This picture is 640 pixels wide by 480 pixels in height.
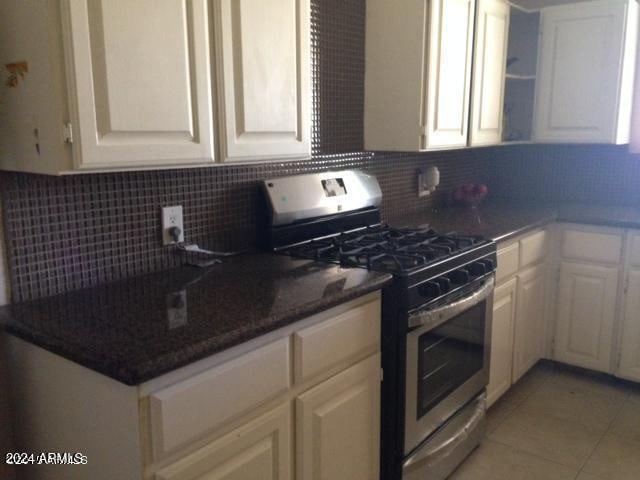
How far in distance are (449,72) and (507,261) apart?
904mm

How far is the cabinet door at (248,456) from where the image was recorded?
122 cm

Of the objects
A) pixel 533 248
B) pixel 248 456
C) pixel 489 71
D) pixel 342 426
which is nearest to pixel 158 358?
pixel 248 456

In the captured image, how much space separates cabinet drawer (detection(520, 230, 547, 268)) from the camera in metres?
2.72

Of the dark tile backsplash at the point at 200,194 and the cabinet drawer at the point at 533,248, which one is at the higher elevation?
the dark tile backsplash at the point at 200,194

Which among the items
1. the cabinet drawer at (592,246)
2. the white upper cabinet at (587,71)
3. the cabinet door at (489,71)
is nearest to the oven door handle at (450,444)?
the cabinet drawer at (592,246)

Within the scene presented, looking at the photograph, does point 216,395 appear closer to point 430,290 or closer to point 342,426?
point 342,426

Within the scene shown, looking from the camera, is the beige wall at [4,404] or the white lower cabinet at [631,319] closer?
the beige wall at [4,404]

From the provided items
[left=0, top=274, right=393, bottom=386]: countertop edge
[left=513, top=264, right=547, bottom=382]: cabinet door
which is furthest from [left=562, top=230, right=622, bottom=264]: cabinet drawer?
[left=0, top=274, right=393, bottom=386]: countertop edge

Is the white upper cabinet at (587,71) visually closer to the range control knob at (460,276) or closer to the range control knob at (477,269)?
the range control knob at (477,269)

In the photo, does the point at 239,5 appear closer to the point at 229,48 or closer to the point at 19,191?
the point at 229,48

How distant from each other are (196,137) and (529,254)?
6.29 ft

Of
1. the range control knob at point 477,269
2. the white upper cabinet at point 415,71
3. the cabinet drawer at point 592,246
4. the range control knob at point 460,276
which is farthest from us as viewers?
the cabinet drawer at point 592,246

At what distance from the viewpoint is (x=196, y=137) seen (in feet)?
4.90

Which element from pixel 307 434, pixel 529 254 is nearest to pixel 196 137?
pixel 307 434
